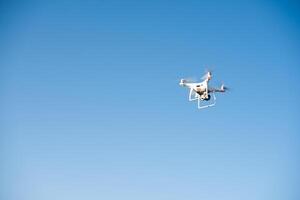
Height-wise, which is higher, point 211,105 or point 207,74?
point 207,74

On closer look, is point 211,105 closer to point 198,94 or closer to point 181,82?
point 198,94

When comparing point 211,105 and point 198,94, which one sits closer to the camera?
point 211,105

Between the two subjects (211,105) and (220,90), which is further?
(220,90)

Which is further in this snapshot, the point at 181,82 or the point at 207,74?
the point at 181,82

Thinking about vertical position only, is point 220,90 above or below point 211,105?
above

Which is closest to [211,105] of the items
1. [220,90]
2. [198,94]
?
[198,94]

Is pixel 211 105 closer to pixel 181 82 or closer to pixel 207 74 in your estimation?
pixel 207 74

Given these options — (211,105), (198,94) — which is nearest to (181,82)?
(198,94)
